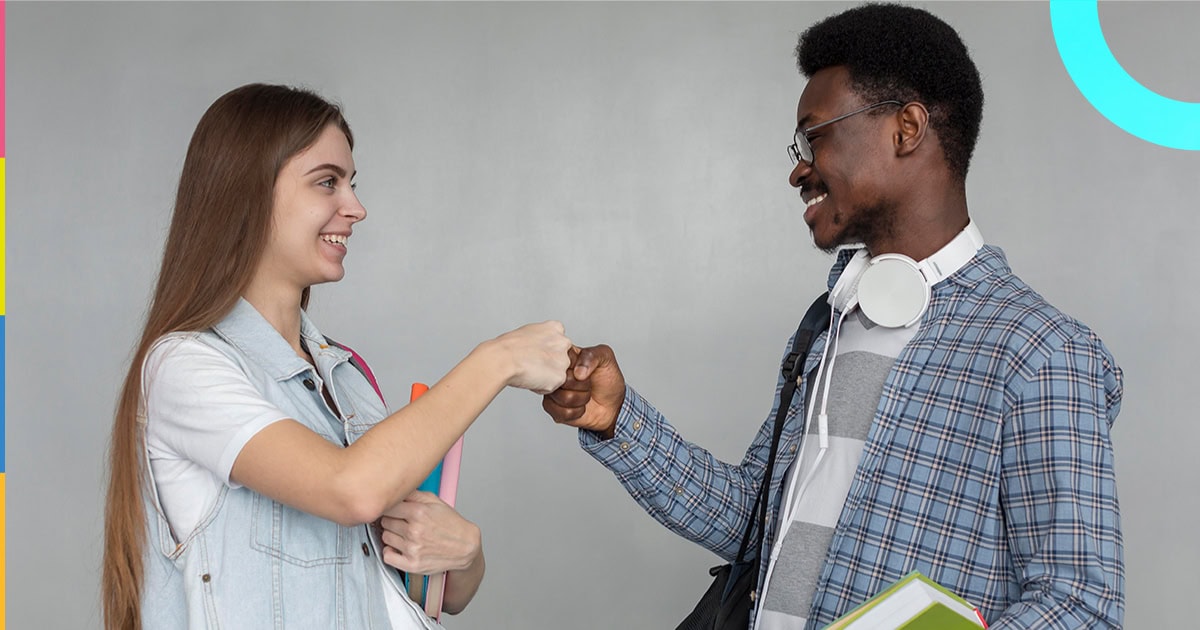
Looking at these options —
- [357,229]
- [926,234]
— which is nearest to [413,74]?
[357,229]

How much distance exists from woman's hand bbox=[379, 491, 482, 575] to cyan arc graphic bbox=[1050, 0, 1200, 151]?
111 inches

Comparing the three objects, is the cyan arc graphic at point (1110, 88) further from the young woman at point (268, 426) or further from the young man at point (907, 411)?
the young woman at point (268, 426)

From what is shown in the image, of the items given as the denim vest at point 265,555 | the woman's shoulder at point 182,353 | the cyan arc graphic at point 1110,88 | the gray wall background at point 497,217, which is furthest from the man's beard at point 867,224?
the cyan arc graphic at point 1110,88

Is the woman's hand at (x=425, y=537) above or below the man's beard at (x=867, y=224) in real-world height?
below

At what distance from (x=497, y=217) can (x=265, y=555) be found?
229 cm

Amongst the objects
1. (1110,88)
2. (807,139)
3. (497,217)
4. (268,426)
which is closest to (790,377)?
(807,139)

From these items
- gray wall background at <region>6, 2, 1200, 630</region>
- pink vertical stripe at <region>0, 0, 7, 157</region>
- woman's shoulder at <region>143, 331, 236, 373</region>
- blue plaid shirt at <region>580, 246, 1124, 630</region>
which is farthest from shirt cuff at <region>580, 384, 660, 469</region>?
pink vertical stripe at <region>0, 0, 7, 157</region>

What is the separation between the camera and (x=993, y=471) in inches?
63.2

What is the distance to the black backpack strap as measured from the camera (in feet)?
6.34

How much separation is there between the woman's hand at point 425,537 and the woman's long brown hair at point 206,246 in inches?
13.9

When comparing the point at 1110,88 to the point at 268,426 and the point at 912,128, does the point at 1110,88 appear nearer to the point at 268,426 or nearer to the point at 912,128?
the point at 912,128

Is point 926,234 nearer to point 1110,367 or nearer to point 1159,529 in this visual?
point 1110,367

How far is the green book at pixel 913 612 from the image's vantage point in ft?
4.10

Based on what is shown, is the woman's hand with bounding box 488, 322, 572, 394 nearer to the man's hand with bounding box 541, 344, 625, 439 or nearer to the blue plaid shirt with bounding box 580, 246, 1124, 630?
the man's hand with bounding box 541, 344, 625, 439
